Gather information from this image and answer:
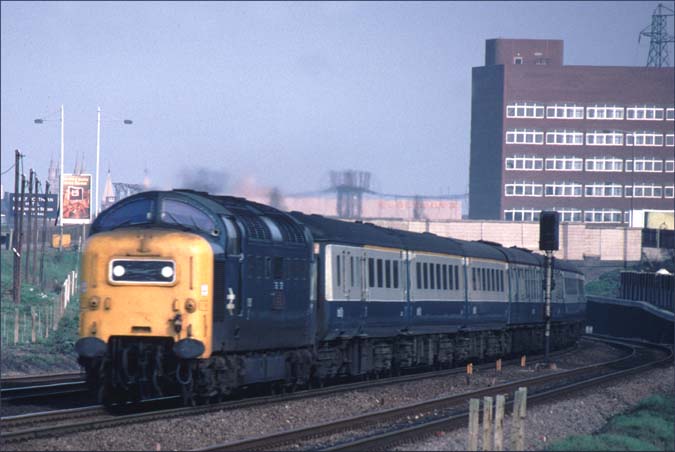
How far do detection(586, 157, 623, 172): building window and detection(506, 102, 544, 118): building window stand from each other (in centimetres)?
807

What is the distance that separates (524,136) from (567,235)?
23.7 metres

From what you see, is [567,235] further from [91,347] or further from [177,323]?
[91,347]

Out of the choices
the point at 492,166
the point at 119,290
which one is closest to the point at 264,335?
the point at 119,290

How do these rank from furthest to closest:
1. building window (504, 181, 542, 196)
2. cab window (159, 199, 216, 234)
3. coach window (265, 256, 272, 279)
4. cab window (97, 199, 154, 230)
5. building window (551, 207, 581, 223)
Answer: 1. building window (551, 207, 581, 223)
2. building window (504, 181, 542, 196)
3. coach window (265, 256, 272, 279)
4. cab window (97, 199, 154, 230)
5. cab window (159, 199, 216, 234)

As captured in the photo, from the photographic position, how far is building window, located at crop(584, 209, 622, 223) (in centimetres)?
13425

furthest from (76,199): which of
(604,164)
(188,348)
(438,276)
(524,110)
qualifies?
(604,164)

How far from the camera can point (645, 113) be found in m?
137

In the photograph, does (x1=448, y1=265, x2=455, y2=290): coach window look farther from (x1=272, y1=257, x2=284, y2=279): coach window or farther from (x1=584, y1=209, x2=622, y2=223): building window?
(x1=584, y1=209, x2=622, y2=223): building window

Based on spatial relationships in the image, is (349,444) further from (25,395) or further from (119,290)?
(25,395)

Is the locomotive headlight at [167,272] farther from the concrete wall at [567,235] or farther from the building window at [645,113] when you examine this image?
the building window at [645,113]

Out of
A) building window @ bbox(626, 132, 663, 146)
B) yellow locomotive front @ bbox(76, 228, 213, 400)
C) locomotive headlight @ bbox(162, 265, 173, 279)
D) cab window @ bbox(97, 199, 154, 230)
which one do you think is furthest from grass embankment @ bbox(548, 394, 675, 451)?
building window @ bbox(626, 132, 663, 146)

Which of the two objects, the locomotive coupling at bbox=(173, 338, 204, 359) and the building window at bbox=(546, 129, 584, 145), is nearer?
the locomotive coupling at bbox=(173, 338, 204, 359)

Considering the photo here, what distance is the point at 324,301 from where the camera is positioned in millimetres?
25469

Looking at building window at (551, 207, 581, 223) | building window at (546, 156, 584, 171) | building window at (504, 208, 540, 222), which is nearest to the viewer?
building window at (504, 208, 540, 222)
